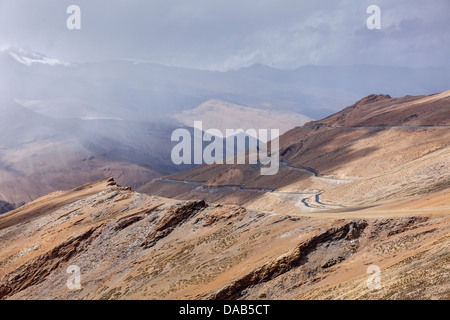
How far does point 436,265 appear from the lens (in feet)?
60.5

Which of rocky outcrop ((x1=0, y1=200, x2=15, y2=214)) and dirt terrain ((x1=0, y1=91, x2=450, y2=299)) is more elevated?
dirt terrain ((x1=0, y1=91, x2=450, y2=299))

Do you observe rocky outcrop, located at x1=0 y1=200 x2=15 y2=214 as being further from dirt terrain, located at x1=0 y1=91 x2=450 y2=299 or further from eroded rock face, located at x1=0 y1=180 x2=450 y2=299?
eroded rock face, located at x1=0 y1=180 x2=450 y2=299

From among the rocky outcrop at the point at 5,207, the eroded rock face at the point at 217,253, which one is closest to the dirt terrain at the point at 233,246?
the eroded rock face at the point at 217,253

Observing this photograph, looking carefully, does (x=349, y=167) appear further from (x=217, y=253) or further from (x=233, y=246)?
(x=217, y=253)

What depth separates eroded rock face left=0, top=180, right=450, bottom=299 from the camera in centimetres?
2172

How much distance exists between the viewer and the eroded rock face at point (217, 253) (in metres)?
21.7

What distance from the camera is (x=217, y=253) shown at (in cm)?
3028

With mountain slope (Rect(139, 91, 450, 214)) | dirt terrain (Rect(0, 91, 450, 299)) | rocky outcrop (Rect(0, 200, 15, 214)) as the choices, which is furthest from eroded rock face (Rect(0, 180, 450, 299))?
rocky outcrop (Rect(0, 200, 15, 214))

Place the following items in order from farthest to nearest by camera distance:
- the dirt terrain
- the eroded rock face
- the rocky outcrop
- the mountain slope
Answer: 1. the rocky outcrop
2. the mountain slope
3. the dirt terrain
4. the eroded rock face

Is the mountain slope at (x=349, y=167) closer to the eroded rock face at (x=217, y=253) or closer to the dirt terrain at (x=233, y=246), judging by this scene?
the dirt terrain at (x=233, y=246)

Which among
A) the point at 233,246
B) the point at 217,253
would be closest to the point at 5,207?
the point at 217,253

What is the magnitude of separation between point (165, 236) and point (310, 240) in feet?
44.2
